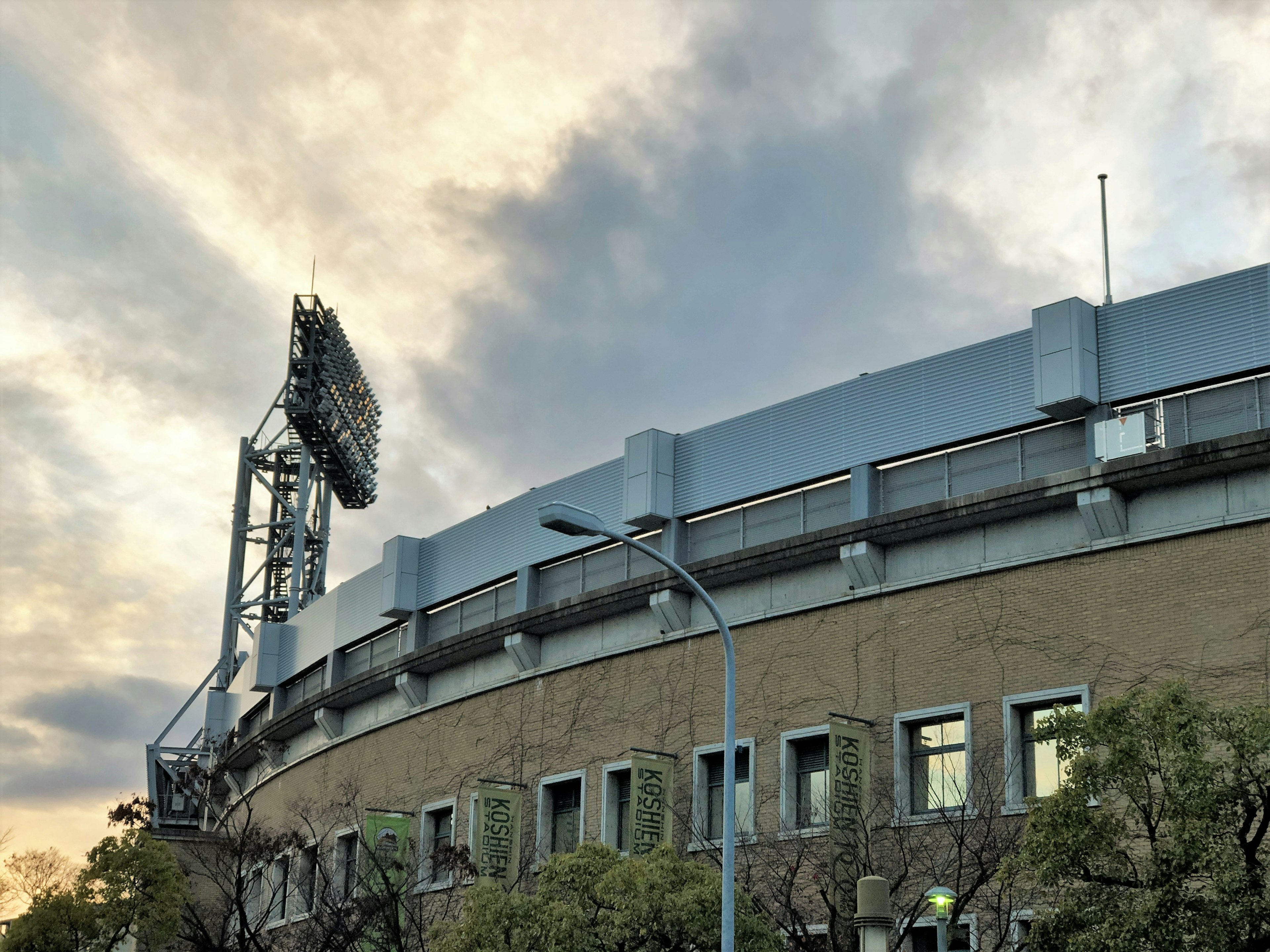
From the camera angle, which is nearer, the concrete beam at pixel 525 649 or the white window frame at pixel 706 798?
the white window frame at pixel 706 798

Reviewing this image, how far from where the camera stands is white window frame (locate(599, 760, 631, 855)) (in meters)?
37.3

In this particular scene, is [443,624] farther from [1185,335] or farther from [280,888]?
[1185,335]

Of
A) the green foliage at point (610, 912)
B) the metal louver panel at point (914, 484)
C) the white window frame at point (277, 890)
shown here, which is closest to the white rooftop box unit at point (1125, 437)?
the metal louver panel at point (914, 484)

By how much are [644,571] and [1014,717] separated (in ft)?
39.7

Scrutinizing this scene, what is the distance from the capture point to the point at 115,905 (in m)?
43.8

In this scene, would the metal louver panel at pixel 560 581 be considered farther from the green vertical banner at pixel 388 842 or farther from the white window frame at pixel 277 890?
the white window frame at pixel 277 890

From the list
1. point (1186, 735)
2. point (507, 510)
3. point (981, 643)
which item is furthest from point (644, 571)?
point (1186, 735)

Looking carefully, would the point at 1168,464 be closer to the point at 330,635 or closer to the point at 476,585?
the point at 476,585

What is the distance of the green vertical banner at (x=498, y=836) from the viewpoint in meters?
39.0

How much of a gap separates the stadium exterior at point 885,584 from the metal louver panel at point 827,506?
59 mm

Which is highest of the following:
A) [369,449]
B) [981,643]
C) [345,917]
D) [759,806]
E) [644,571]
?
[369,449]

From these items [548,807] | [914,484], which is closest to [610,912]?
[914,484]

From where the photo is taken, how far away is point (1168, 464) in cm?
2891

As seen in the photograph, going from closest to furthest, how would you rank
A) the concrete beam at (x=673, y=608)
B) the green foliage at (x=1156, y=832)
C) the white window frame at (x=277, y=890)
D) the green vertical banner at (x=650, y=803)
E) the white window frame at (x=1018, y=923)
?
the green foliage at (x=1156, y=832), the white window frame at (x=1018, y=923), the green vertical banner at (x=650, y=803), the concrete beam at (x=673, y=608), the white window frame at (x=277, y=890)
